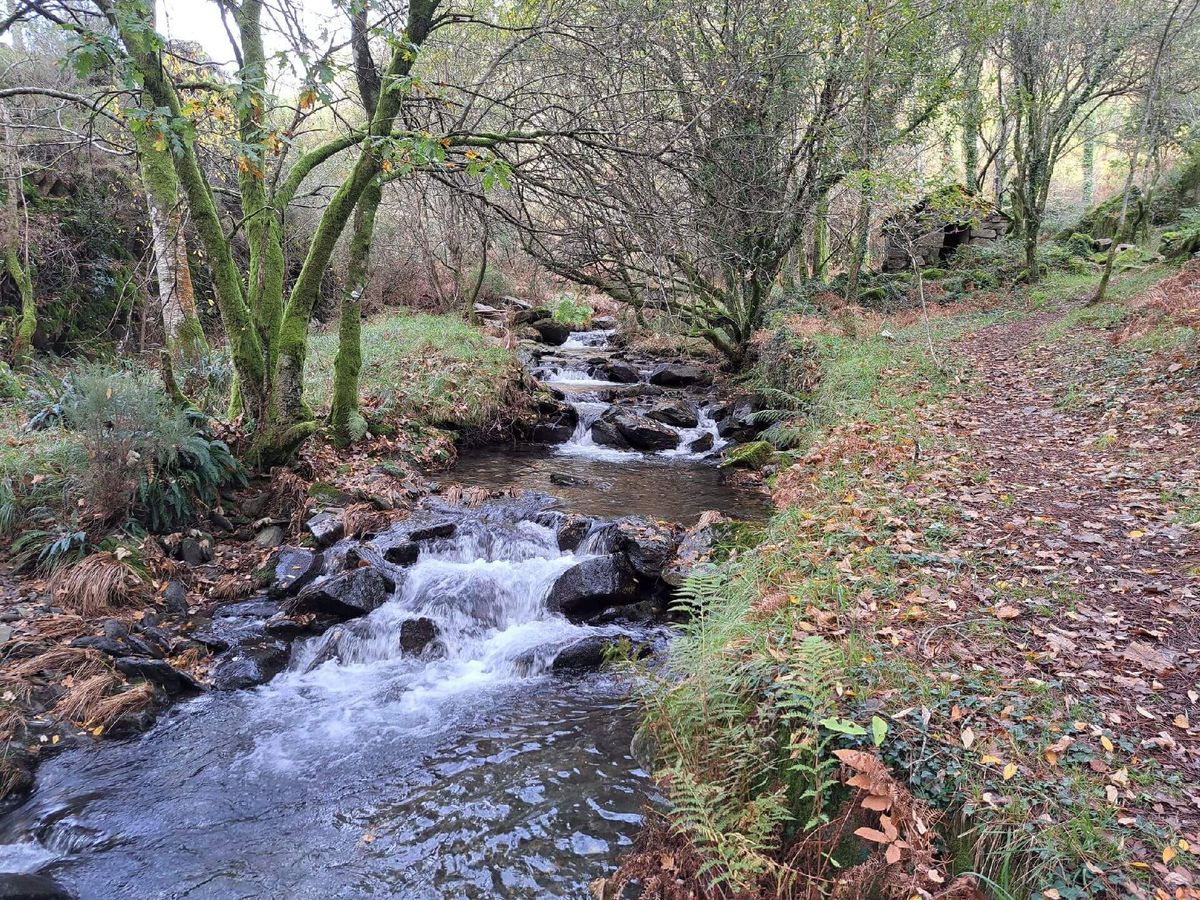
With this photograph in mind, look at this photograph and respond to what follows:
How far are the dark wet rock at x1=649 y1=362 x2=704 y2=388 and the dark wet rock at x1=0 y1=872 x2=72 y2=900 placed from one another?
47.6ft

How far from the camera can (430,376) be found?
466 inches

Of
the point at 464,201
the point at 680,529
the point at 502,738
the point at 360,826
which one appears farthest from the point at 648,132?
the point at 360,826

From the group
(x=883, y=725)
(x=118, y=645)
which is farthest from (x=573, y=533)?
(x=883, y=725)

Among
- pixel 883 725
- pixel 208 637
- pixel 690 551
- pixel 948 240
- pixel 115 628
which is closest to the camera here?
pixel 883 725

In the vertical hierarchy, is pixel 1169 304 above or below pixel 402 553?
above

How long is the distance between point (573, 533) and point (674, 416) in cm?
617

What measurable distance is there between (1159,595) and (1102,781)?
6.06ft

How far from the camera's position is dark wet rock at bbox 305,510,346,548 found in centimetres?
738

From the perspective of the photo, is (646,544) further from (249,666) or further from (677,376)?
(677,376)

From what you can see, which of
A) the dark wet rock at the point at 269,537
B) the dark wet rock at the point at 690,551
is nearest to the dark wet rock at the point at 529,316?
the dark wet rock at the point at 269,537

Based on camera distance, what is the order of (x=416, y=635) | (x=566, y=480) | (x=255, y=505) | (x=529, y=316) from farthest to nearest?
1. (x=529, y=316)
2. (x=566, y=480)
3. (x=255, y=505)
4. (x=416, y=635)

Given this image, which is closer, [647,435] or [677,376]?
[647,435]

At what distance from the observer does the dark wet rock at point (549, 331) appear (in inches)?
820

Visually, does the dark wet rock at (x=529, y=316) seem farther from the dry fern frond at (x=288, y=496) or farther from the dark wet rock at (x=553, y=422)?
the dry fern frond at (x=288, y=496)
